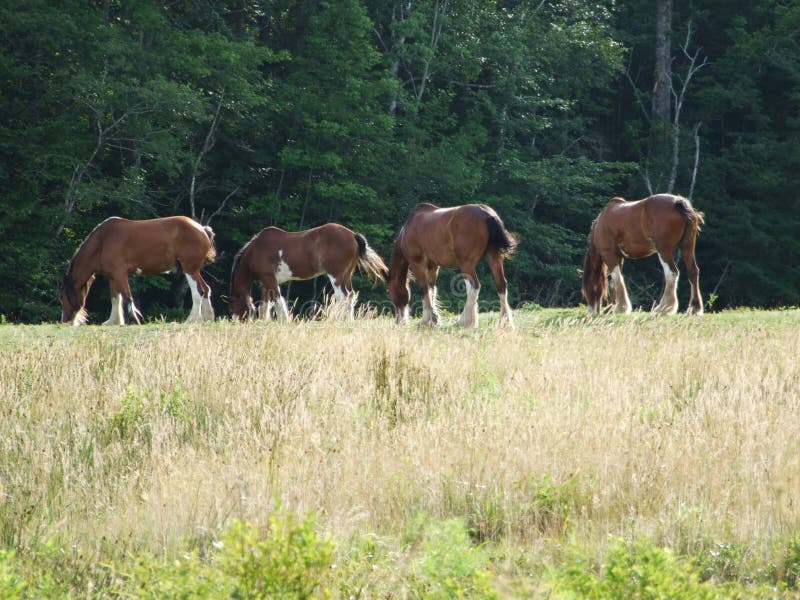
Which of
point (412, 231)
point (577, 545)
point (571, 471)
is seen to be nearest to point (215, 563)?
point (577, 545)

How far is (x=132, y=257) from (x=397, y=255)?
4.46 metres

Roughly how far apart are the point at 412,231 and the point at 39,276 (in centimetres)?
1188

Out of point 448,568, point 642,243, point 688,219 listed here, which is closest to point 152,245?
point 642,243

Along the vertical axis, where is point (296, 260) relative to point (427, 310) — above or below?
above

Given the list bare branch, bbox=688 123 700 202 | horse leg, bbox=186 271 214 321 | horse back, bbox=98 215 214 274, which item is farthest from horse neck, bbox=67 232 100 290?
bare branch, bbox=688 123 700 202

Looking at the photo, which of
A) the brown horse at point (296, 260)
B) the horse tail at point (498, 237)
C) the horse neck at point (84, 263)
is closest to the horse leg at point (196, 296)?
the brown horse at point (296, 260)

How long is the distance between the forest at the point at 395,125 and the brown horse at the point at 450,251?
7550 mm

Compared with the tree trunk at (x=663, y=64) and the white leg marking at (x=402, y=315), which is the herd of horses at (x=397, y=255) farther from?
the tree trunk at (x=663, y=64)

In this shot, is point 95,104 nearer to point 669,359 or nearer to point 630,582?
point 669,359

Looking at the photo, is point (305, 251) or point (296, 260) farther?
point (296, 260)

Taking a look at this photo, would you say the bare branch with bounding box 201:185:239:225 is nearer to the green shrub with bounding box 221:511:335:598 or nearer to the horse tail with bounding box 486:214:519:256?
the horse tail with bounding box 486:214:519:256

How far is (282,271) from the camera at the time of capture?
1880cm

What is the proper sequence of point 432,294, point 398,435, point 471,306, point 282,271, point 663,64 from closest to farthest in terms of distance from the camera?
point 398,435 < point 471,306 < point 432,294 < point 282,271 < point 663,64

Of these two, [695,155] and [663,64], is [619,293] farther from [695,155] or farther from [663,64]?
[663,64]
